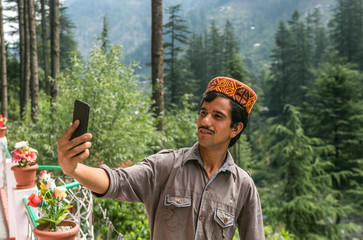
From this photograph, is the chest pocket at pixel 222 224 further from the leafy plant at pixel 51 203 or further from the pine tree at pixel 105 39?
the pine tree at pixel 105 39

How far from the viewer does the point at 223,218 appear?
1.85m

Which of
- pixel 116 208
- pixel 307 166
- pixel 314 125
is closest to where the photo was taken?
pixel 116 208

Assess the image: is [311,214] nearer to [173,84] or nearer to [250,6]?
[173,84]

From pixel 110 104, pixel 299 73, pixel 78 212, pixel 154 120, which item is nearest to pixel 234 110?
pixel 78 212

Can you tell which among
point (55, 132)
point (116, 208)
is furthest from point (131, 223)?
point (55, 132)

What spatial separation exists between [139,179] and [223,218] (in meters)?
0.50

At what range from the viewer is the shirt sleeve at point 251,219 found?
1.91 m

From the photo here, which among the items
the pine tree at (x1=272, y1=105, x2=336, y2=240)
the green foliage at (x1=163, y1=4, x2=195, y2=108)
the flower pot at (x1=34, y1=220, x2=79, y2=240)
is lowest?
the pine tree at (x1=272, y1=105, x2=336, y2=240)

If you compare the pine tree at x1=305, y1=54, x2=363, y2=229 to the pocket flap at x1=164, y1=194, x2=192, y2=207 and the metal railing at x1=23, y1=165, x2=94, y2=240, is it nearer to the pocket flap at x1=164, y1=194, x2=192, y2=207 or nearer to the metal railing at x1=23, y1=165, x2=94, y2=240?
the metal railing at x1=23, y1=165, x2=94, y2=240

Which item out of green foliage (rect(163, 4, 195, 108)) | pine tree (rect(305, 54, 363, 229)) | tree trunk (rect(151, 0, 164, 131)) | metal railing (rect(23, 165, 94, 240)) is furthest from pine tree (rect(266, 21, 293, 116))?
metal railing (rect(23, 165, 94, 240))

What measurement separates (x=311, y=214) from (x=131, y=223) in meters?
9.48

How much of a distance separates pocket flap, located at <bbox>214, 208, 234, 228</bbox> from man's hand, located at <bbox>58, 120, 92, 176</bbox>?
2.77 ft

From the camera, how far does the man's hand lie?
1288 mm

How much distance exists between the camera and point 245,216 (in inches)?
76.5
